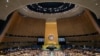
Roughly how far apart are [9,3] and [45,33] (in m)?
15.7

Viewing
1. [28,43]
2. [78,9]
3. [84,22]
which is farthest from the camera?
[28,43]

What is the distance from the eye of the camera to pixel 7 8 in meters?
17.3

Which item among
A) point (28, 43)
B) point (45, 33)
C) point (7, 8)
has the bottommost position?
point (28, 43)

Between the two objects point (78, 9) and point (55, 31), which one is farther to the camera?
point (55, 31)

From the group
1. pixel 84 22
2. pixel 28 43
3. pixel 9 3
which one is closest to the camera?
pixel 9 3

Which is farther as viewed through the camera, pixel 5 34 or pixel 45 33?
pixel 45 33

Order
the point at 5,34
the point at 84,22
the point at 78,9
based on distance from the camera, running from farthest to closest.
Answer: the point at 84,22
the point at 78,9
the point at 5,34

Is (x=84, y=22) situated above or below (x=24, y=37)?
above

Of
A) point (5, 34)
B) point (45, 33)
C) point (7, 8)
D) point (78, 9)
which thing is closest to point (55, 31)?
point (45, 33)

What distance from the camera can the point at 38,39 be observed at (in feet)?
102

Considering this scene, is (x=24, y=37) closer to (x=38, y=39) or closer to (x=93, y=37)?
(x=38, y=39)

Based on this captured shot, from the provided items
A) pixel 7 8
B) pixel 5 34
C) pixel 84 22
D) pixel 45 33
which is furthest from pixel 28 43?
pixel 7 8

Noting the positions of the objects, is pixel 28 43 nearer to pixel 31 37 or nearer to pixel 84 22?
pixel 31 37

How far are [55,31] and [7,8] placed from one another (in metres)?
14.7
